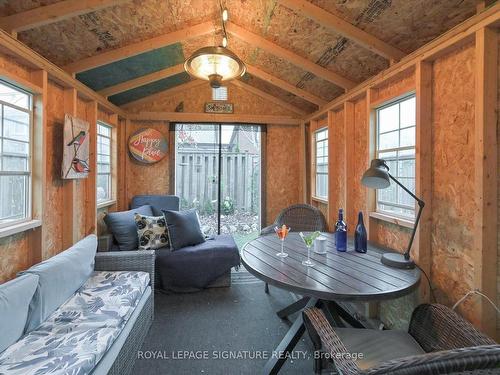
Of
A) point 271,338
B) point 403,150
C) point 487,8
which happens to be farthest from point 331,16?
point 271,338

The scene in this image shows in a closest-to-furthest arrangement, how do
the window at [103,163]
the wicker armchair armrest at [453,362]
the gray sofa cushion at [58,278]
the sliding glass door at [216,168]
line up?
the wicker armchair armrest at [453,362] < the gray sofa cushion at [58,278] < the window at [103,163] < the sliding glass door at [216,168]

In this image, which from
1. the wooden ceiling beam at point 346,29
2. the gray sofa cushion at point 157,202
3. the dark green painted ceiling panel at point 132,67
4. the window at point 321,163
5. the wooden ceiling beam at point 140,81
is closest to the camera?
the wooden ceiling beam at point 346,29

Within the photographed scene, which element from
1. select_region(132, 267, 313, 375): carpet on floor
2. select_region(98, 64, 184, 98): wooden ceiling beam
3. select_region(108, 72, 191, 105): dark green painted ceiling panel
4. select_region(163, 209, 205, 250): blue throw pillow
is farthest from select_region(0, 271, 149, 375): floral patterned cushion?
select_region(108, 72, 191, 105): dark green painted ceiling panel

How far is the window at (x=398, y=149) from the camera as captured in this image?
209cm

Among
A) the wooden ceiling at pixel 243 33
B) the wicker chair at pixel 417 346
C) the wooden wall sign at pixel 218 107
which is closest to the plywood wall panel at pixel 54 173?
the wooden ceiling at pixel 243 33

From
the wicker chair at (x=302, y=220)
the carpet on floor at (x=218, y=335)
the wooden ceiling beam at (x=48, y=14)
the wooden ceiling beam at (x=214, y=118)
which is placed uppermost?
the wooden ceiling beam at (x=48, y=14)

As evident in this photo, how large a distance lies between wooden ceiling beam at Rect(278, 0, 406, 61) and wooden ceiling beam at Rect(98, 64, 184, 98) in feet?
5.61

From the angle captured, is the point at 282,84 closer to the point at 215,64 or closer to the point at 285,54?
the point at 285,54

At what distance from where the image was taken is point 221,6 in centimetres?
225

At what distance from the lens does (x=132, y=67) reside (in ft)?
9.39

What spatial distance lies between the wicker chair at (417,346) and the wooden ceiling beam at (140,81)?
10.1 feet

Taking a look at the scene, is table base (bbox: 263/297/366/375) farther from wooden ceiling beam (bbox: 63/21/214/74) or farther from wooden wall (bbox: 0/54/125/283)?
wooden ceiling beam (bbox: 63/21/214/74)

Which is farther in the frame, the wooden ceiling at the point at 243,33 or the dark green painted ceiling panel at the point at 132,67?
the dark green painted ceiling panel at the point at 132,67

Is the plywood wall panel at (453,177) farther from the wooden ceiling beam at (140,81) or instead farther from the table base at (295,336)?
the wooden ceiling beam at (140,81)
